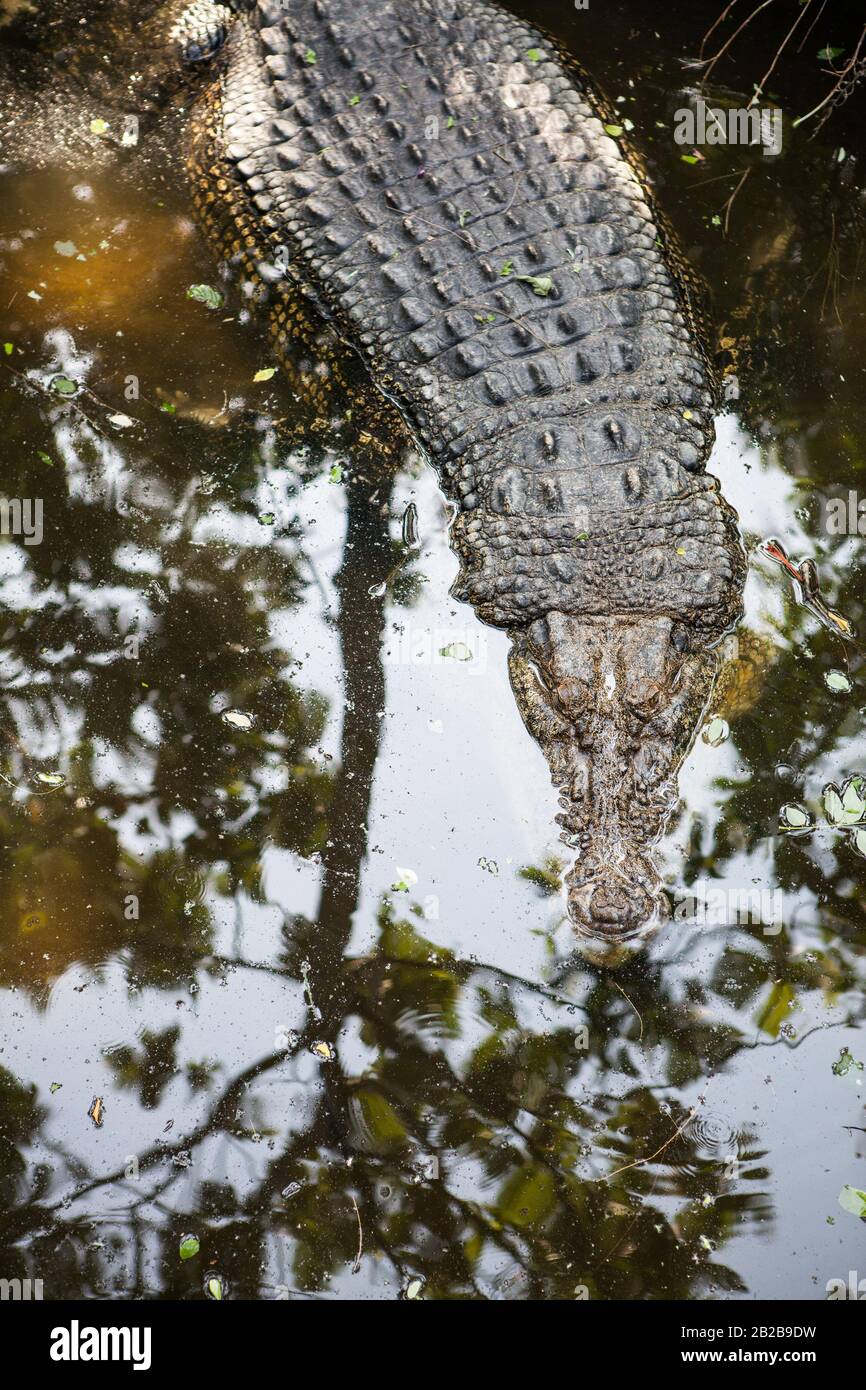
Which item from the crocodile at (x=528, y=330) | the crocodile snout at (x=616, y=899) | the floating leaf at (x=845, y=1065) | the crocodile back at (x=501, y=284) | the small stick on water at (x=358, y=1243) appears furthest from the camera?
the crocodile back at (x=501, y=284)

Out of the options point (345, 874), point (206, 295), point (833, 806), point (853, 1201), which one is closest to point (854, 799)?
point (833, 806)

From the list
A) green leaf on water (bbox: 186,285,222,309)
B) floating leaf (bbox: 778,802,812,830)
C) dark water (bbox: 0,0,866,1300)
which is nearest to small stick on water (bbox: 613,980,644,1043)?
dark water (bbox: 0,0,866,1300)

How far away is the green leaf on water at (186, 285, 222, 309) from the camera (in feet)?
19.0

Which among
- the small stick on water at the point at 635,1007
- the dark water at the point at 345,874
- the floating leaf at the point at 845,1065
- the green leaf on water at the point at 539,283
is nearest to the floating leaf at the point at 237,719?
the dark water at the point at 345,874

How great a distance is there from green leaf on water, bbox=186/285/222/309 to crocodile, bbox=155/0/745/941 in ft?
0.75

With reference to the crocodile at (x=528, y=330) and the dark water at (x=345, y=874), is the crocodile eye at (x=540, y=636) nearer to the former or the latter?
the crocodile at (x=528, y=330)

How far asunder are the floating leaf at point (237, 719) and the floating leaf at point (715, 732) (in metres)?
1.88

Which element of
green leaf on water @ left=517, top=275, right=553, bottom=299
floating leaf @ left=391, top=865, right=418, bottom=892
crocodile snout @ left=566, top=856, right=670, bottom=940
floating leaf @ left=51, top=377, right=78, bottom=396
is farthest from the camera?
floating leaf @ left=51, top=377, right=78, bottom=396

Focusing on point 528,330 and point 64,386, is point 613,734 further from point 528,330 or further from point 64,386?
point 64,386

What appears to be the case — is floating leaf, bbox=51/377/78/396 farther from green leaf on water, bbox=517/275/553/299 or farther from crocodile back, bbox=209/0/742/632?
green leaf on water, bbox=517/275/553/299

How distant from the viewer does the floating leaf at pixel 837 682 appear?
4.76 metres

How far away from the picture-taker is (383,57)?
5617mm

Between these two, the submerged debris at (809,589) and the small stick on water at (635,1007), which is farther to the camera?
the submerged debris at (809,589)
